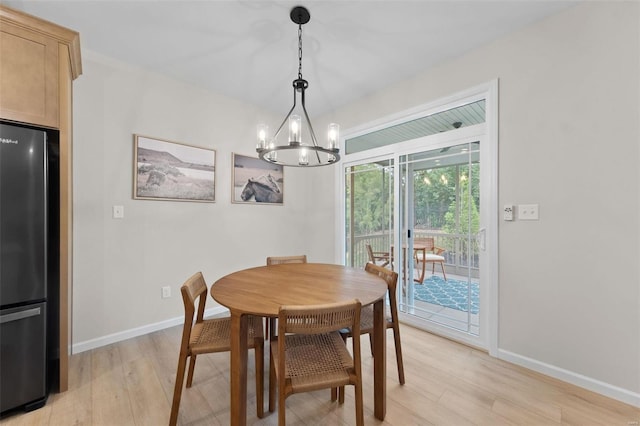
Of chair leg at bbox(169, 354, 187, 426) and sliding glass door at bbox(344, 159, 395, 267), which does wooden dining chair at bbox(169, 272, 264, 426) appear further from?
sliding glass door at bbox(344, 159, 395, 267)

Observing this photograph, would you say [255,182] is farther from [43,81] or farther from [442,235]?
[442,235]

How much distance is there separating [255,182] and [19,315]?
2.38 m

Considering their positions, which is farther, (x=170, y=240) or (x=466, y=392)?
(x=170, y=240)

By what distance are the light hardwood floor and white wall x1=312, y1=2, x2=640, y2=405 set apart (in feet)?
0.90

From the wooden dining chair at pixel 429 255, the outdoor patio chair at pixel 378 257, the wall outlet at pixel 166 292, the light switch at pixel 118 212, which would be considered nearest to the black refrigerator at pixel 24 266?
the light switch at pixel 118 212

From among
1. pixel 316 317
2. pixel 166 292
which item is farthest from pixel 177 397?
pixel 166 292

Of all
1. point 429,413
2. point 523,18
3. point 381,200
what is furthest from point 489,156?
point 429,413

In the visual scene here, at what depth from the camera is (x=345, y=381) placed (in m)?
1.25

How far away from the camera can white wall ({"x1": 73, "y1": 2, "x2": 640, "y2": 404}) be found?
1.70 metres

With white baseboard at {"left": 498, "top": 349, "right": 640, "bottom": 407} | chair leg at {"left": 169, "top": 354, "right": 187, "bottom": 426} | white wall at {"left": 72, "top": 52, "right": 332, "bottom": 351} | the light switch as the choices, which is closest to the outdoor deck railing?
white baseboard at {"left": 498, "top": 349, "right": 640, "bottom": 407}

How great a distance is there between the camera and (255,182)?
3506 mm

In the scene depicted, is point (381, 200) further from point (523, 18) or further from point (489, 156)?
point (523, 18)

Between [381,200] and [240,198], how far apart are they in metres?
1.79

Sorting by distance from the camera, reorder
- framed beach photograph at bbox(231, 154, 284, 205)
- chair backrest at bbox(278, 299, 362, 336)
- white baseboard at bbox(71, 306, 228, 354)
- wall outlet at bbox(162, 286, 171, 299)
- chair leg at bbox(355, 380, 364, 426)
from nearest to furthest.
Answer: chair backrest at bbox(278, 299, 362, 336) → chair leg at bbox(355, 380, 364, 426) → white baseboard at bbox(71, 306, 228, 354) → wall outlet at bbox(162, 286, 171, 299) → framed beach photograph at bbox(231, 154, 284, 205)
